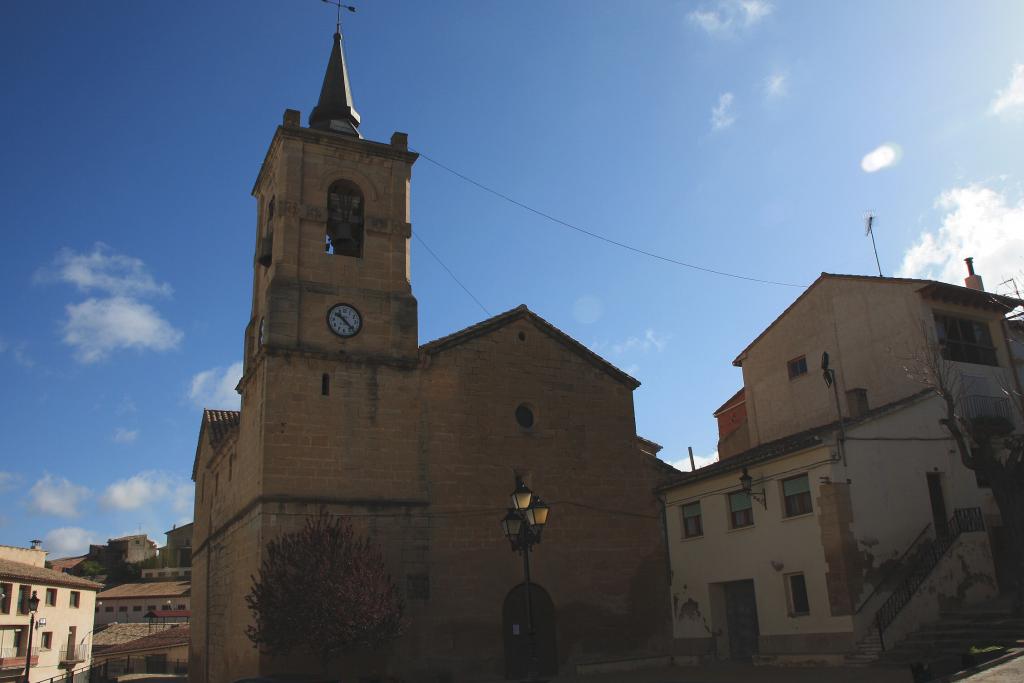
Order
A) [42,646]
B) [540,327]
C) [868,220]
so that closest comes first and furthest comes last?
1. [540,327]
2. [868,220]
3. [42,646]

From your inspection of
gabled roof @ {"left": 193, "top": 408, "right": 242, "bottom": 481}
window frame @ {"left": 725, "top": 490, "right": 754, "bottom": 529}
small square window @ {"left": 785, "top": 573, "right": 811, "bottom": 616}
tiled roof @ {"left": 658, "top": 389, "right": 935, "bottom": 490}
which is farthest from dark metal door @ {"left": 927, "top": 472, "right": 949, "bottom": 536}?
gabled roof @ {"left": 193, "top": 408, "right": 242, "bottom": 481}

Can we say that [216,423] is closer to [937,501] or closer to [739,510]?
[739,510]

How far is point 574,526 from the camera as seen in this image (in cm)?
2328

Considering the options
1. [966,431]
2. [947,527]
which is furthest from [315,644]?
[966,431]

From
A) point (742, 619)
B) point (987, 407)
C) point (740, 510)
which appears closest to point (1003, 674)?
point (740, 510)

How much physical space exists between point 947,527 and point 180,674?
37896 mm

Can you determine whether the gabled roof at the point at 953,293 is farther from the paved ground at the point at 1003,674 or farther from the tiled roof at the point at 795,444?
the paved ground at the point at 1003,674

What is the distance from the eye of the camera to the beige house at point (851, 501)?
60.6 feet

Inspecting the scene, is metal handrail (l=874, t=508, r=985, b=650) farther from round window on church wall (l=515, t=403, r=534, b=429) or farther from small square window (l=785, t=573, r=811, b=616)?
round window on church wall (l=515, t=403, r=534, b=429)

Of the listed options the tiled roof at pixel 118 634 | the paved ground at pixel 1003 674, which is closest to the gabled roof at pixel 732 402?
the paved ground at pixel 1003 674

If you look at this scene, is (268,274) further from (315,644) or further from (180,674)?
(180,674)

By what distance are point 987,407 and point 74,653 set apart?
44.2 m

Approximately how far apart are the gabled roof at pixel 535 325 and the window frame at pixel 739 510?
500cm

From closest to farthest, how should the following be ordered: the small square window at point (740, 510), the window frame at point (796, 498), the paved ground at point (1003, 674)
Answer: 1. the paved ground at point (1003, 674)
2. the window frame at point (796, 498)
3. the small square window at point (740, 510)
